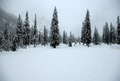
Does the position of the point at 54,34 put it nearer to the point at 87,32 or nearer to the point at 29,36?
the point at 29,36

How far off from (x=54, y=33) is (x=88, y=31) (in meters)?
16.7

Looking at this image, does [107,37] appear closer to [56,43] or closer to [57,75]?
[56,43]

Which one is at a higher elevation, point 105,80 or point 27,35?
point 27,35

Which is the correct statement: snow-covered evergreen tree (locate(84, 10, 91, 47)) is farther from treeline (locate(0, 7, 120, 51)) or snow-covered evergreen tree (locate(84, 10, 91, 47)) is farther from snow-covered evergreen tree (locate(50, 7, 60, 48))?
snow-covered evergreen tree (locate(50, 7, 60, 48))

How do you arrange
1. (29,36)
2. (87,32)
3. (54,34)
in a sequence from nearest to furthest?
(54,34), (87,32), (29,36)

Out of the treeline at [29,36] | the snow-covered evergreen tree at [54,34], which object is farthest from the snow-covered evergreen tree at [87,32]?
the snow-covered evergreen tree at [54,34]

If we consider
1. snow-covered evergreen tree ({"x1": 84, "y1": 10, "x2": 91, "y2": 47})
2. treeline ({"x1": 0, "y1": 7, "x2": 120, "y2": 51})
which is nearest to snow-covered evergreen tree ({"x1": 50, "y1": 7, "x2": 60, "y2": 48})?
treeline ({"x1": 0, "y1": 7, "x2": 120, "y2": 51})

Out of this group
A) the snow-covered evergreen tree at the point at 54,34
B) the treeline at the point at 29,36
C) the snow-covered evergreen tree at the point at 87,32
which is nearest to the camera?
the treeline at the point at 29,36

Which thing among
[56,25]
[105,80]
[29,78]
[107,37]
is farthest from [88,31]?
[29,78]

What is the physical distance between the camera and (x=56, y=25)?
28.4 m

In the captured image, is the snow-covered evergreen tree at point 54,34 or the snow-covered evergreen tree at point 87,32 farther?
the snow-covered evergreen tree at point 87,32

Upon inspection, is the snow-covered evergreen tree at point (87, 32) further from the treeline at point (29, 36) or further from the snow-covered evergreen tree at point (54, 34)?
the snow-covered evergreen tree at point (54, 34)

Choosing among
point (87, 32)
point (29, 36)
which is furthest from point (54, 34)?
point (87, 32)

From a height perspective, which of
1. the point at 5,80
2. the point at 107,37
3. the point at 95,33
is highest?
the point at 95,33
